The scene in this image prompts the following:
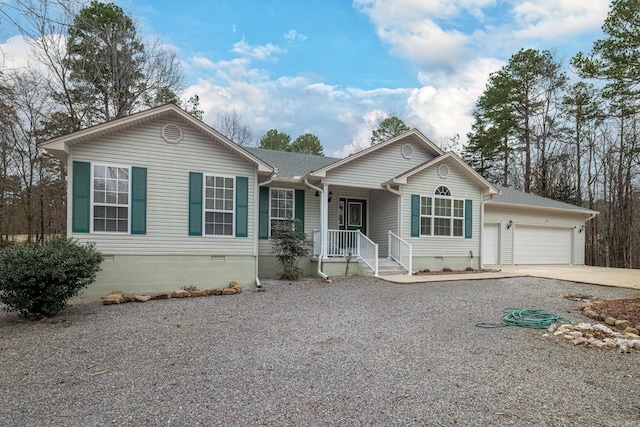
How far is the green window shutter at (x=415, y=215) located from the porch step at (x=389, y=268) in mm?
1210

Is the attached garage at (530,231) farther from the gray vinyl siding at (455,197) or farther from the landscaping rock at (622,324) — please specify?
the landscaping rock at (622,324)

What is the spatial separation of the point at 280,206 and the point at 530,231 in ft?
37.6

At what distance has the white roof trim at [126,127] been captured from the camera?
26.2 feet

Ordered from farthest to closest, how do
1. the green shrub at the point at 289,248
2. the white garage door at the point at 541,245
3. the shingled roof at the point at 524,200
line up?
the white garage door at the point at 541,245
the shingled roof at the point at 524,200
the green shrub at the point at 289,248

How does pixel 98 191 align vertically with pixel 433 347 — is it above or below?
above

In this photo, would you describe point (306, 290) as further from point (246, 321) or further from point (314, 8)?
point (314, 8)

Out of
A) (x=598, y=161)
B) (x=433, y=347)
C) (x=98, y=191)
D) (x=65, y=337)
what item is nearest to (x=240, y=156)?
(x=98, y=191)

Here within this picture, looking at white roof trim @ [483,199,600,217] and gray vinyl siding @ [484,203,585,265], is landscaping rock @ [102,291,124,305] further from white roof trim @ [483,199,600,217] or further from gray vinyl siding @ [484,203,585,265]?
gray vinyl siding @ [484,203,585,265]

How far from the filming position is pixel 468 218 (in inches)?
516

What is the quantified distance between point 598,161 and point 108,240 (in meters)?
24.9

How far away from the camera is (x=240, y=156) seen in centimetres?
972

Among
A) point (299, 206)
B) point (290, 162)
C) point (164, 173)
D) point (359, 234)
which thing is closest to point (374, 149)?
point (359, 234)

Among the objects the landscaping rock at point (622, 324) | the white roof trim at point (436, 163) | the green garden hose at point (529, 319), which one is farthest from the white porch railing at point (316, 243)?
the landscaping rock at point (622, 324)

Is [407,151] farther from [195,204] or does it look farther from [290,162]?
[195,204]
